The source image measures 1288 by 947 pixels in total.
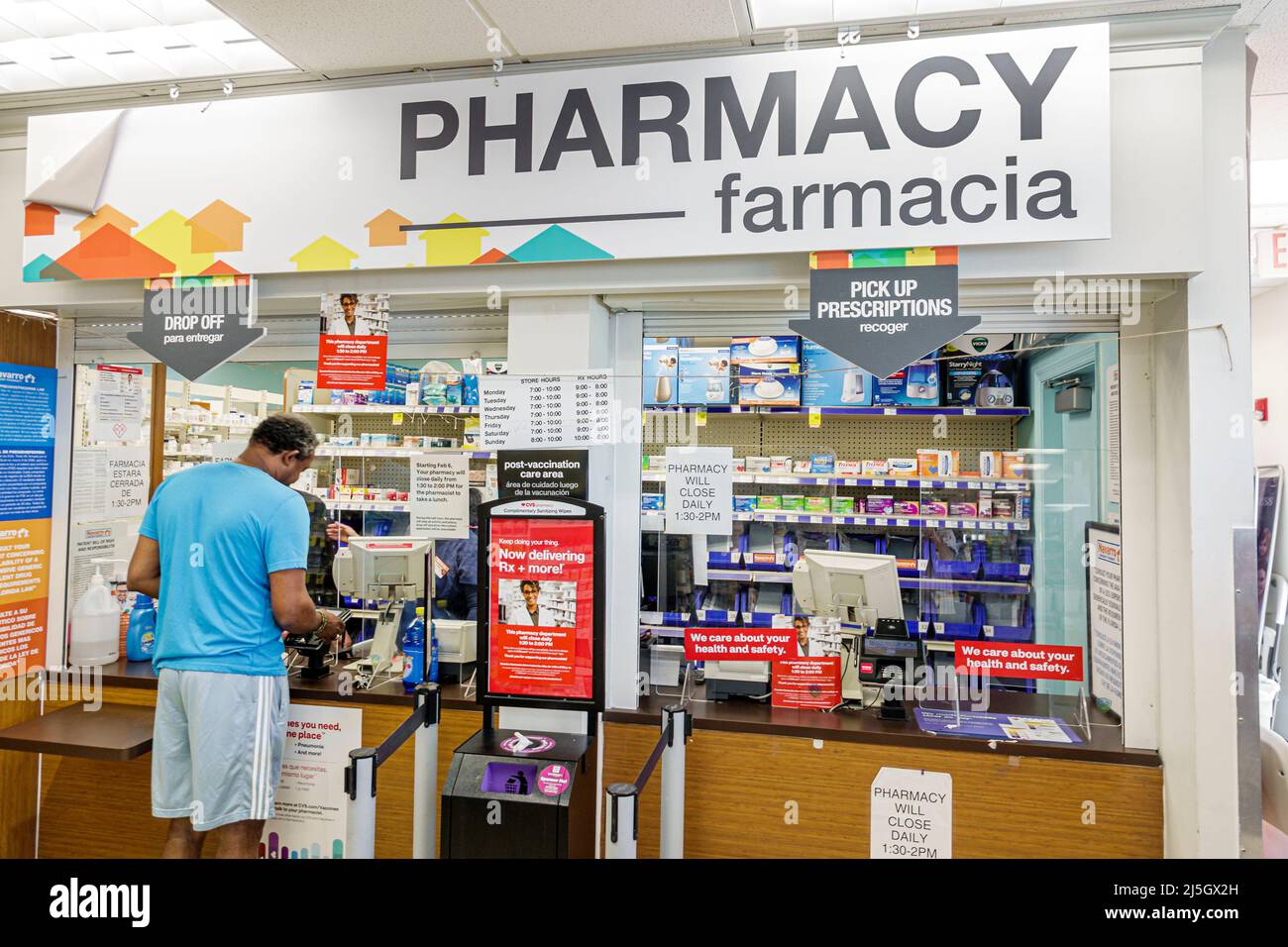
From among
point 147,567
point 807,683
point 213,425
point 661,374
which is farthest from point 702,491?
point 213,425

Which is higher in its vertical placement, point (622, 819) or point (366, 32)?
point (366, 32)

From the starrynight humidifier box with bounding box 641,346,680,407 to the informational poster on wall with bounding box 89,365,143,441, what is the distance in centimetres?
257

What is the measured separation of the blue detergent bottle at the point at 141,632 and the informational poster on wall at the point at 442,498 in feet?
4.45

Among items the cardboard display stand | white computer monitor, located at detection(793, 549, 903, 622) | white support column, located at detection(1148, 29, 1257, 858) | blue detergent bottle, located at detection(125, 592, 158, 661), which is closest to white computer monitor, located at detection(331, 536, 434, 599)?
the cardboard display stand

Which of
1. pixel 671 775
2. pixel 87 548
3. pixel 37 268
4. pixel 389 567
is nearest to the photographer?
pixel 671 775

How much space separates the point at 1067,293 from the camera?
2.43 meters

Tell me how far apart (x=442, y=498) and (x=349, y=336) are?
0.73 meters

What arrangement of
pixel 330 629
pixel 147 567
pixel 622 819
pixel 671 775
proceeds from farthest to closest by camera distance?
pixel 330 629, pixel 147 567, pixel 671 775, pixel 622 819

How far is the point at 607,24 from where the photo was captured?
7.93 feet

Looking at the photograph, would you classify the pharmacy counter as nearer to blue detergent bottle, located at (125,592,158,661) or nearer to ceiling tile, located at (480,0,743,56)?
blue detergent bottle, located at (125,592,158,661)

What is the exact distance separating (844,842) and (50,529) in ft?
11.9

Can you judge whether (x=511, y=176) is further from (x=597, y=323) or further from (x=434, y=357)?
(x=434, y=357)

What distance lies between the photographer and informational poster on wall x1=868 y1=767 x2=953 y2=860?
8.27 feet

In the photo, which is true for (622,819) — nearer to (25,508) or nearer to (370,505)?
(370,505)
